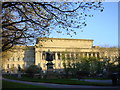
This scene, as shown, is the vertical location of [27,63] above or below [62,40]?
below

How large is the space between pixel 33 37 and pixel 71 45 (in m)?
82.0

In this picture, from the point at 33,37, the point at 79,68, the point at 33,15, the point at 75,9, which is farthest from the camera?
the point at 79,68

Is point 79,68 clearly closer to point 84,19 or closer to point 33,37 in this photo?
point 33,37

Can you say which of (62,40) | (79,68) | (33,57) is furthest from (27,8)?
(33,57)

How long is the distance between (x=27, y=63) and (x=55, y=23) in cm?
9305

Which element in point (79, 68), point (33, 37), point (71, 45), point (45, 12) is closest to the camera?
point (45, 12)

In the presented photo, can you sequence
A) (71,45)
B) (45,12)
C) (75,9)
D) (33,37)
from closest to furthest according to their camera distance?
(75,9), (45,12), (33,37), (71,45)

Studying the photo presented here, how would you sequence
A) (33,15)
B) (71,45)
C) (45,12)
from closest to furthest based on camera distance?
(45,12), (33,15), (71,45)

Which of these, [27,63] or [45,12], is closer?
[45,12]

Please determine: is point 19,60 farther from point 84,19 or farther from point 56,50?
point 84,19

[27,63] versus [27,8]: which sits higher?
[27,8]

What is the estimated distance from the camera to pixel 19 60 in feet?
338

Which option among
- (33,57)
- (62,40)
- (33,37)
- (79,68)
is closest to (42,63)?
(33,57)

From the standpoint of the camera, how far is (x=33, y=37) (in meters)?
15.5
